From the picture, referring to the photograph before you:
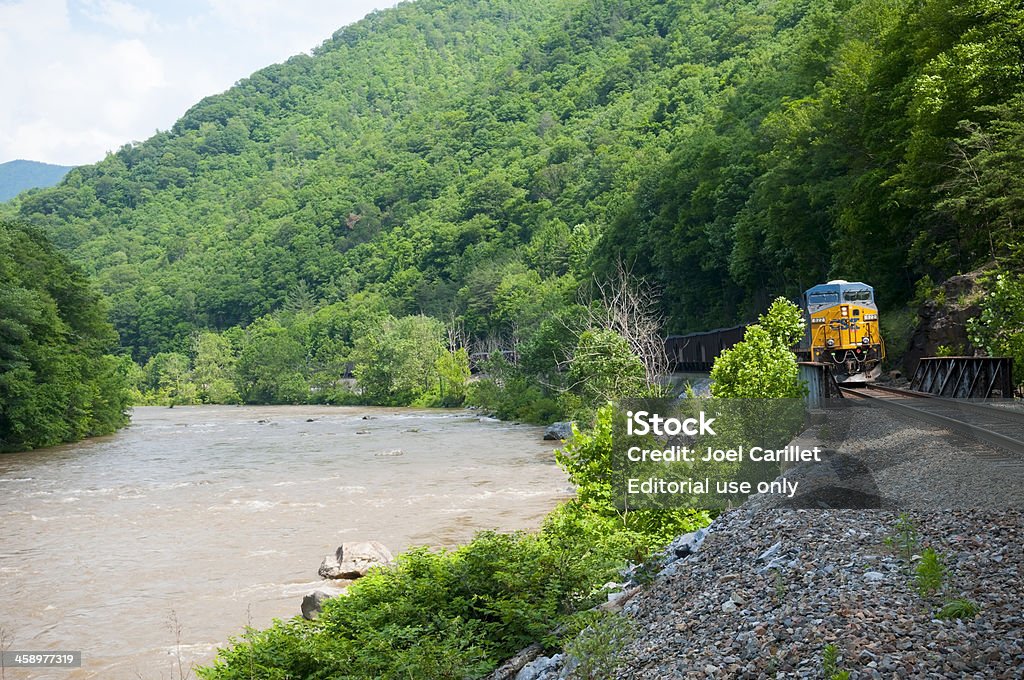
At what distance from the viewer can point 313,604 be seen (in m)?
14.6

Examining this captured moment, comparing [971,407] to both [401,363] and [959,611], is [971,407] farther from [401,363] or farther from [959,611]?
[401,363]

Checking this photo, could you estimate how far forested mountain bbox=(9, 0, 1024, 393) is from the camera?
2980 cm

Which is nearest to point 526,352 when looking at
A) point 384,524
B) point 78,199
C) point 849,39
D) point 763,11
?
point 849,39

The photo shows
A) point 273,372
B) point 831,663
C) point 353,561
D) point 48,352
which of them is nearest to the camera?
point 831,663

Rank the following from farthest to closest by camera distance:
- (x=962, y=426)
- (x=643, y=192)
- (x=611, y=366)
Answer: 1. (x=643, y=192)
2. (x=611, y=366)
3. (x=962, y=426)

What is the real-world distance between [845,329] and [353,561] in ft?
58.0

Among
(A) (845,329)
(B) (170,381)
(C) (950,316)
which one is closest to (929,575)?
(C) (950,316)

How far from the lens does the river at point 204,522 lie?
15844 mm

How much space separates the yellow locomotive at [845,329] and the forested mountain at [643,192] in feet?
12.4

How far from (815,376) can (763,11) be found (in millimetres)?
107954

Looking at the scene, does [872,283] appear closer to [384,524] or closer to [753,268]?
[753,268]

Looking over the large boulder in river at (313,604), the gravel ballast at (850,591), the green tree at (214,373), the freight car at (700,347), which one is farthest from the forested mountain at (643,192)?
the large boulder in river at (313,604)

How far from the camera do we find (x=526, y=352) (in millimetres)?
62000

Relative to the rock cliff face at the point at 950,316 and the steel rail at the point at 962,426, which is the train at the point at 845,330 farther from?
the steel rail at the point at 962,426
